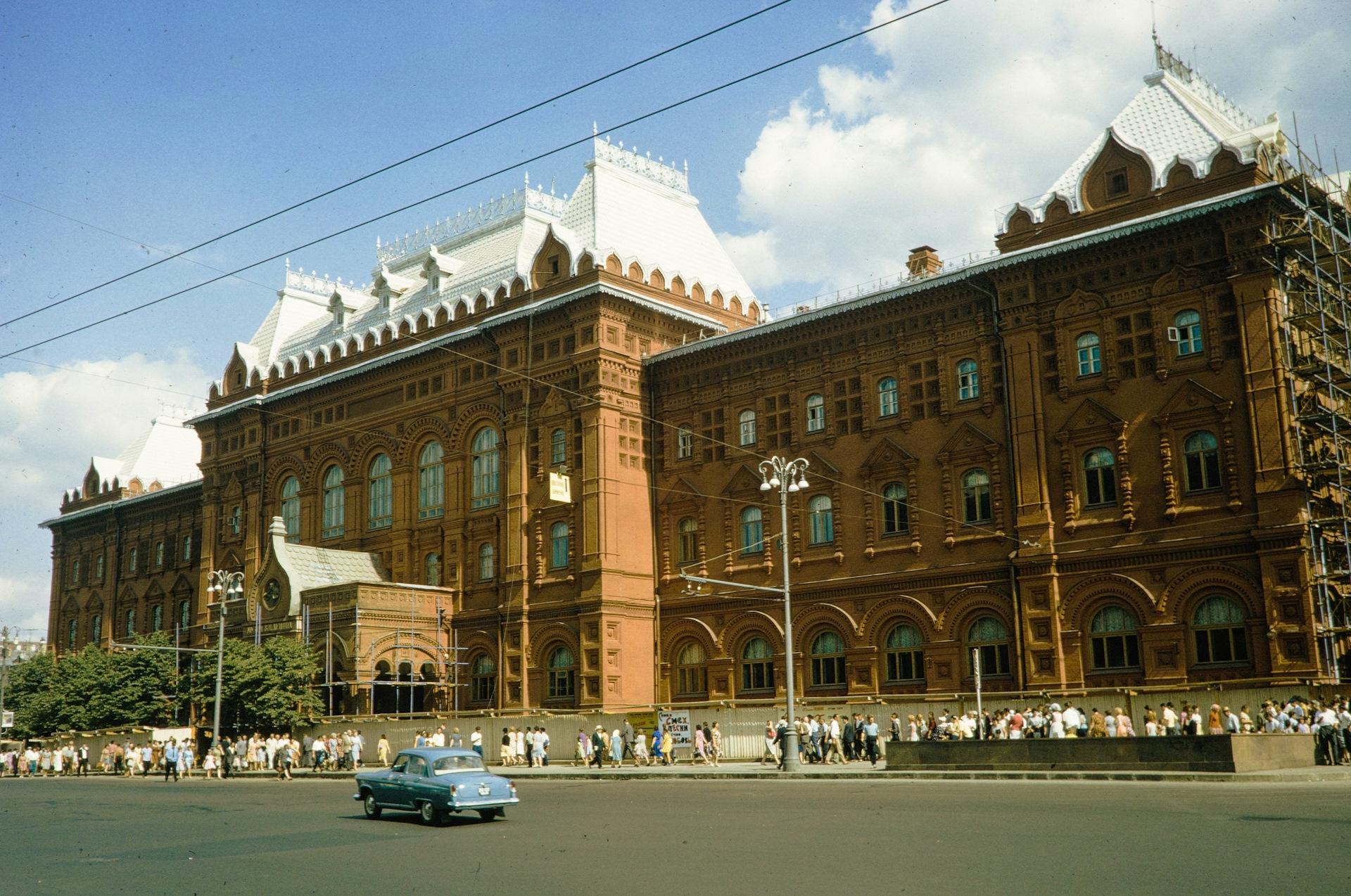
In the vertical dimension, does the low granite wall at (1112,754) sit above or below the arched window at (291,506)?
below

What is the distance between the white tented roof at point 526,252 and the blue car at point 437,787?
1107 inches

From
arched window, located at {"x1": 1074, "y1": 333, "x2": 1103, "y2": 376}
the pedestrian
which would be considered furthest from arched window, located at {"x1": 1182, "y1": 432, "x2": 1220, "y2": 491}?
the pedestrian

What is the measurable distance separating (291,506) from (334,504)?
3.33 m

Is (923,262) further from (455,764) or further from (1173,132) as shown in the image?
(455,764)

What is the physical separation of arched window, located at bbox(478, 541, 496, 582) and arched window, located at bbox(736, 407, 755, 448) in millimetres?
11876

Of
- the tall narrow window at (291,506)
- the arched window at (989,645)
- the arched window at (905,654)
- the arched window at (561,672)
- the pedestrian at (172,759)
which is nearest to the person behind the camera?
the arched window at (989,645)

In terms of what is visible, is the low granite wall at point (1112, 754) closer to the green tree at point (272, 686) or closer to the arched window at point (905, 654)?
the arched window at point (905, 654)

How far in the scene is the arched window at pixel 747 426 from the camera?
47594 millimetres

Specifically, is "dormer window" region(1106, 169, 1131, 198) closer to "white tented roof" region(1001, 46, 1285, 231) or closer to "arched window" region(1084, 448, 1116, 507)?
"white tented roof" region(1001, 46, 1285, 231)

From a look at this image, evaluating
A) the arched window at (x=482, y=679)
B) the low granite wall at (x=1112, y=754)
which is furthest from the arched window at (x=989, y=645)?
the arched window at (x=482, y=679)

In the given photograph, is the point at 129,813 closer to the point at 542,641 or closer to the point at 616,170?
the point at 542,641

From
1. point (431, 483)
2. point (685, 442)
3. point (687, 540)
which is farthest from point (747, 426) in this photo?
point (431, 483)

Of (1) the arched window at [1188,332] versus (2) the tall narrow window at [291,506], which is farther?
(2) the tall narrow window at [291,506]

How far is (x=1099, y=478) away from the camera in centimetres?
3853
